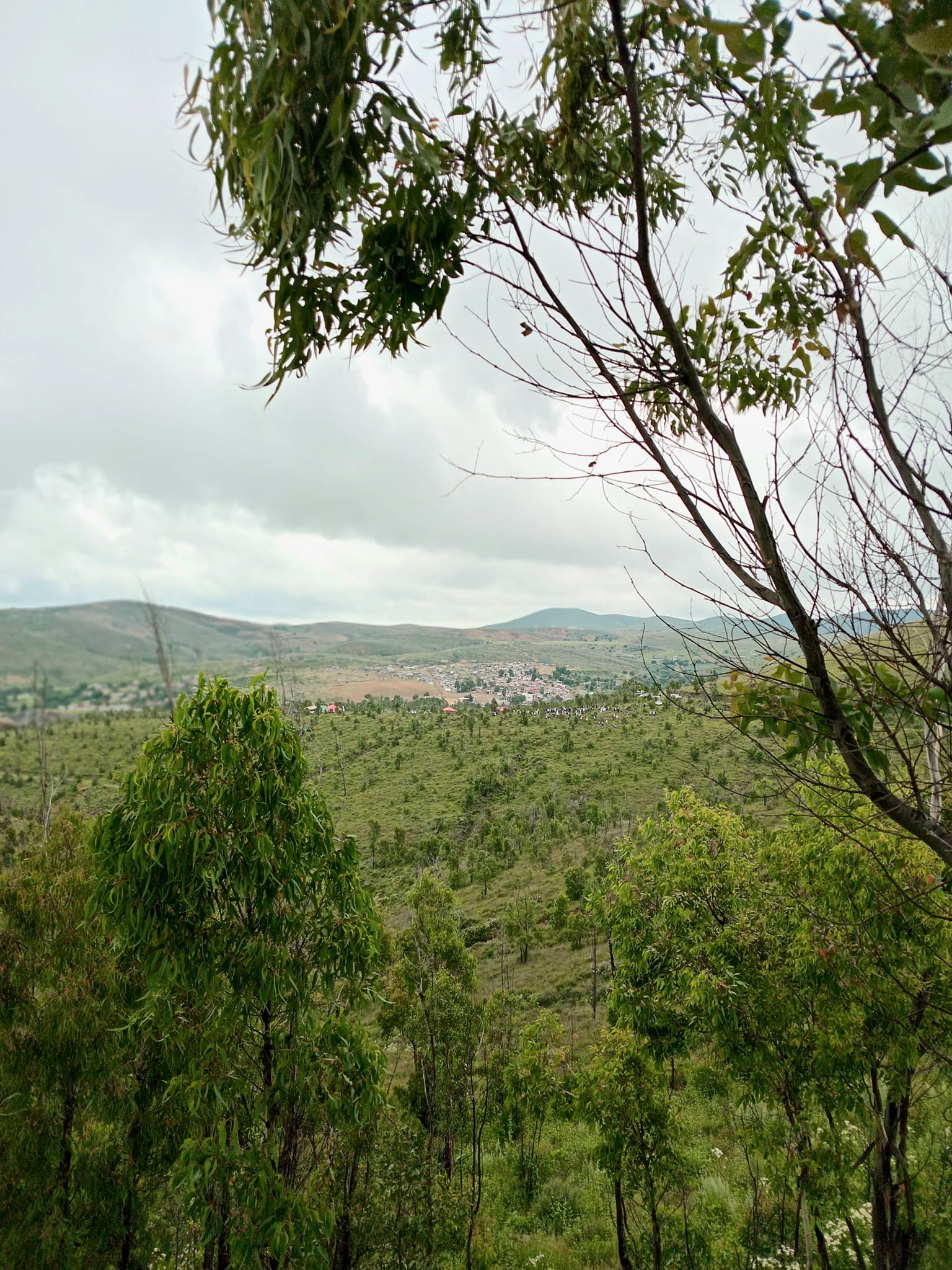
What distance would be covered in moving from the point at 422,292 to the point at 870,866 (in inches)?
233

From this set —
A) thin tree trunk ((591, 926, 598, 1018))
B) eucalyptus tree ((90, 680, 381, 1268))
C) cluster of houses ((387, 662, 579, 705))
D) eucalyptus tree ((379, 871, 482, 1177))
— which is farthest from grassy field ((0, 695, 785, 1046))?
eucalyptus tree ((90, 680, 381, 1268))

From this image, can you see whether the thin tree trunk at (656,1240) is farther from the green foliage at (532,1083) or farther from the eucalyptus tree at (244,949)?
the eucalyptus tree at (244,949)

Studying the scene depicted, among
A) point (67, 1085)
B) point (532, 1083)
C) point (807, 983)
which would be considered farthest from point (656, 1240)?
point (67, 1085)

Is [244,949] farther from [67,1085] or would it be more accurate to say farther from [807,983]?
[807,983]

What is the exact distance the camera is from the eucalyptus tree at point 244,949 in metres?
4.21

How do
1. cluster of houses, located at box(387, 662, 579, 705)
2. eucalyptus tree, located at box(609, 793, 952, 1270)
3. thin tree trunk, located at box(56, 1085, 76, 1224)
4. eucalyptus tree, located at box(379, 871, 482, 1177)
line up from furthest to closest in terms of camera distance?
cluster of houses, located at box(387, 662, 579, 705), eucalyptus tree, located at box(379, 871, 482, 1177), thin tree trunk, located at box(56, 1085, 76, 1224), eucalyptus tree, located at box(609, 793, 952, 1270)

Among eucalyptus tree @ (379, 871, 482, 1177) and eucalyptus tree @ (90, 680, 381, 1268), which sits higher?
eucalyptus tree @ (90, 680, 381, 1268)

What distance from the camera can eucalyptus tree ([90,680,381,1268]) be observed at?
4.21 m

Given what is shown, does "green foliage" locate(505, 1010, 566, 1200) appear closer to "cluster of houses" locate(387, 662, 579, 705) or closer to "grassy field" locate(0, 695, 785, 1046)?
"grassy field" locate(0, 695, 785, 1046)

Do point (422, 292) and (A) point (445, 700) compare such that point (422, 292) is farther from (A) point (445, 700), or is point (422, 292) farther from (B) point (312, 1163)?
(A) point (445, 700)

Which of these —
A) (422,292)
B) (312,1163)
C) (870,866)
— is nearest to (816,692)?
(422,292)

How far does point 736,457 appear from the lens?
1.84 metres

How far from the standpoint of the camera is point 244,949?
438 cm

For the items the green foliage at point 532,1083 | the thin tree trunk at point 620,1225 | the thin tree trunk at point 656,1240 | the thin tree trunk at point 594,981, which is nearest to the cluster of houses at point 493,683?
the thin tree trunk at point 594,981
